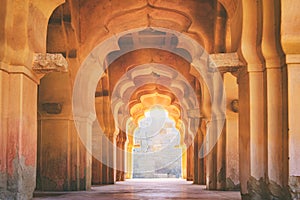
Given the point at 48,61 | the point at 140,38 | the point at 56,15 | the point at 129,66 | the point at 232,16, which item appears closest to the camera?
the point at 48,61

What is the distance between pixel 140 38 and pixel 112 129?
13.1 ft

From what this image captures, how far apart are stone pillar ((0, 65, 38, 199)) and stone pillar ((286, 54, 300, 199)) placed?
392 cm

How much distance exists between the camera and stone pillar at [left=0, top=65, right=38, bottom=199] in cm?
800

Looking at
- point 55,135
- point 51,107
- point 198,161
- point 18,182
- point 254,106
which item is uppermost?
point 51,107

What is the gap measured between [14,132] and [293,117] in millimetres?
4051

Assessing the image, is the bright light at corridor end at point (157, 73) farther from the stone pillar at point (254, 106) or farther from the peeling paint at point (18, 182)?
the peeling paint at point (18, 182)

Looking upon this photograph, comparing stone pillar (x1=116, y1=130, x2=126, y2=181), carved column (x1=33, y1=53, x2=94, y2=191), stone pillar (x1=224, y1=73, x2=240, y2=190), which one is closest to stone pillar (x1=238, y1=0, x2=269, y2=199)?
stone pillar (x1=224, y1=73, x2=240, y2=190)

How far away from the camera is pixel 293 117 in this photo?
736 centimetres

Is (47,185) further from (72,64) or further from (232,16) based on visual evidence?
(232,16)

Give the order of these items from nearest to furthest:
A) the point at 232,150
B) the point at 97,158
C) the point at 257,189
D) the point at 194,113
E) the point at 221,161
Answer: the point at 257,189, the point at 232,150, the point at 221,161, the point at 97,158, the point at 194,113

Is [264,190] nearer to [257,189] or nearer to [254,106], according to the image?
[257,189]

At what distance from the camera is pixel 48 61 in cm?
861

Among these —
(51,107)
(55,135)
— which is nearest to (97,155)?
(55,135)

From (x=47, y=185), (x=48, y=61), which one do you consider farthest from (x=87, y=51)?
(x=48, y=61)
